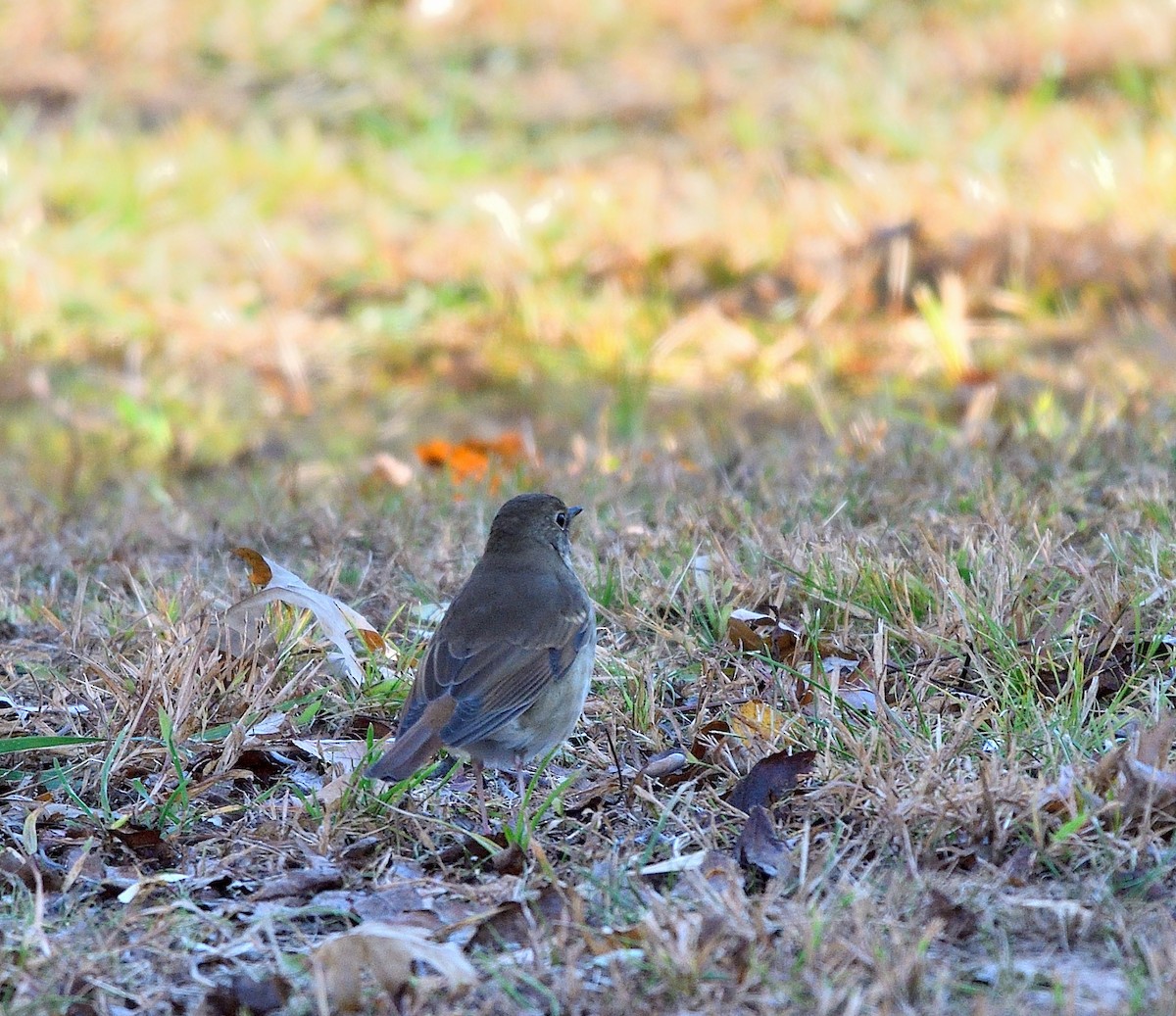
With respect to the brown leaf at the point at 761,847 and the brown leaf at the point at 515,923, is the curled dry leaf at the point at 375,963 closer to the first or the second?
the brown leaf at the point at 515,923

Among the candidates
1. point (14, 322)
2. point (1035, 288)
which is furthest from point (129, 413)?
point (1035, 288)

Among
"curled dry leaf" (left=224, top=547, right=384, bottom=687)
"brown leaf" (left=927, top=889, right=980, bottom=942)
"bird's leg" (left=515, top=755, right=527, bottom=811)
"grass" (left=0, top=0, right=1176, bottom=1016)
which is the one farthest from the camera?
"curled dry leaf" (left=224, top=547, right=384, bottom=687)

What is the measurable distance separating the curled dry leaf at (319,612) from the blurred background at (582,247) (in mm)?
1882

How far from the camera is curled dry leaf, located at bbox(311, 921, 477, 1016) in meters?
2.78

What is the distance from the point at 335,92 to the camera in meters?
11.8

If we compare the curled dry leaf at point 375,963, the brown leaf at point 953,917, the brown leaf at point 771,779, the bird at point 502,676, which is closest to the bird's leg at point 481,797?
the bird at point 502,676

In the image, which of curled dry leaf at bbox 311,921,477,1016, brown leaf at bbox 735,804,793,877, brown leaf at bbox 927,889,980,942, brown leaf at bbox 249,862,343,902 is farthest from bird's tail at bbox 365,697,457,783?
brown leaf at bbox 927,889,980,942

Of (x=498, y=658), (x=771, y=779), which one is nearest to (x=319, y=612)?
(x=498, y=658)

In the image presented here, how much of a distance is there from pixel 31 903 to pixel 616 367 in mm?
5272

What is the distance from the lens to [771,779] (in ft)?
11.3

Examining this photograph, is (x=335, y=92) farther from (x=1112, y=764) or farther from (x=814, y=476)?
(x=1112, y=764)

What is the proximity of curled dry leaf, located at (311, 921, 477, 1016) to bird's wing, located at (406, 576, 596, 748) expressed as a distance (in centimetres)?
66

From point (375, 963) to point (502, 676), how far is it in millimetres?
948

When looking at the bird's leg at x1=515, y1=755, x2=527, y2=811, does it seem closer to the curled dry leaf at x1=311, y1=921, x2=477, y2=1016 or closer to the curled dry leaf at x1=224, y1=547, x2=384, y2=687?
the curled dry leaf at x1=224, y1=547, x2=384, y2=687
